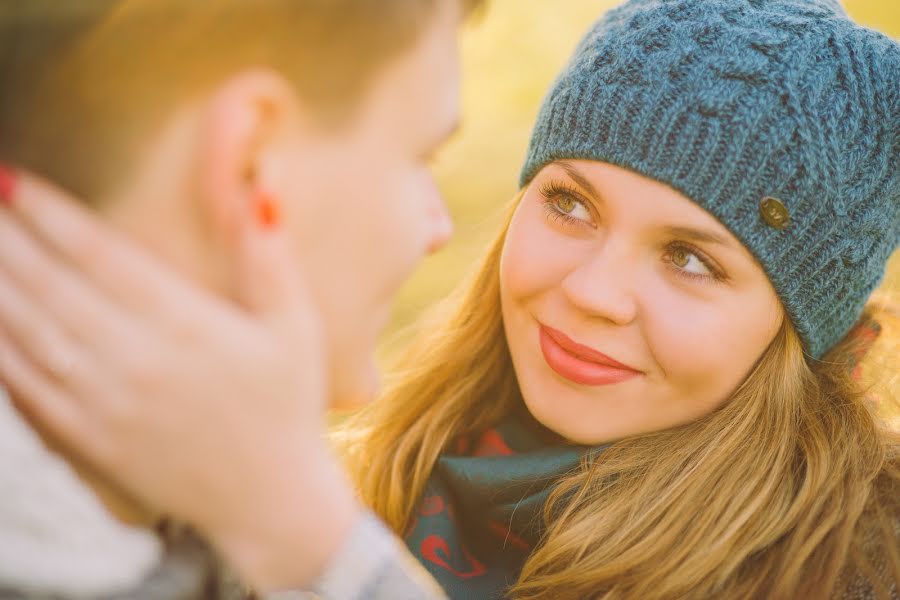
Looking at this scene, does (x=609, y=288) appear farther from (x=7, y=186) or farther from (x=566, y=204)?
(x=7, y=186)

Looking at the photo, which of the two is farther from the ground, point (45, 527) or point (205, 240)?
point (205, 240)

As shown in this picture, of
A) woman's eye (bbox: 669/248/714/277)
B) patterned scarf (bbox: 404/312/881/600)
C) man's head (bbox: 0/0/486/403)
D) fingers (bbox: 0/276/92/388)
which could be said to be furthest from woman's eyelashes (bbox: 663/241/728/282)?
fingers (bbox: 0/276/92/388)

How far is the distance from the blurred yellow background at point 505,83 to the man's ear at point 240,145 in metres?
5.64

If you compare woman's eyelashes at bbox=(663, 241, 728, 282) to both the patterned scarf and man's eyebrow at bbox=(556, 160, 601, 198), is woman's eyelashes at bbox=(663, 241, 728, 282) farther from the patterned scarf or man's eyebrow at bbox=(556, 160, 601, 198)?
the patterned scarf

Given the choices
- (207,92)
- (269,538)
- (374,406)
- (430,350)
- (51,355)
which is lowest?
(374,406)

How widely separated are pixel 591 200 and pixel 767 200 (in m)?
0.40

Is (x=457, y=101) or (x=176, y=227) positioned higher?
(x=457, y=101)

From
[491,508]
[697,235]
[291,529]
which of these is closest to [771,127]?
[697,235]

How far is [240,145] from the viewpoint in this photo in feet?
3.18

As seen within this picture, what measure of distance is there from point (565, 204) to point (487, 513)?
0.82 m

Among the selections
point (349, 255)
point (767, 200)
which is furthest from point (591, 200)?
point (349, 255)

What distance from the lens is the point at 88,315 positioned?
3.05 feet

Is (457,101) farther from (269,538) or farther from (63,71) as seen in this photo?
(269,538)

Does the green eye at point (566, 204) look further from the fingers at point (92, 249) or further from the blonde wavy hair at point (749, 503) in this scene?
the fingers at point (92, 249)
